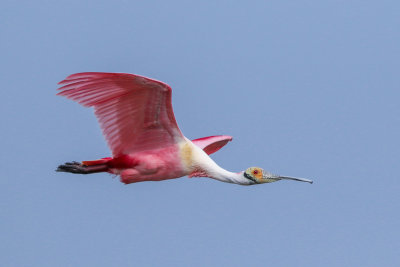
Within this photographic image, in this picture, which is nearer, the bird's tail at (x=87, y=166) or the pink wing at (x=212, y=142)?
the bird's tail at (x=87, y=166)

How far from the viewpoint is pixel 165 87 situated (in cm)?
1066

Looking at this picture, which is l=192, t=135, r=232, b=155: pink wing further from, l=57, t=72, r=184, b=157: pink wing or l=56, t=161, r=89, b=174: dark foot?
l=56, t=161, r=89, b=174: dark foot

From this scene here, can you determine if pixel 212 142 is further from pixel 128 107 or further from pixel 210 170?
pixel 128 107

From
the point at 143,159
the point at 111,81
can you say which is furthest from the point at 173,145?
the point at 111,81

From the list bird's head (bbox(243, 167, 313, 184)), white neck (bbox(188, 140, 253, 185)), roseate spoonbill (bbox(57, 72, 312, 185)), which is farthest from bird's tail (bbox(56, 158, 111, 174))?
bird's head (bbox(243, 167, 313, 184))

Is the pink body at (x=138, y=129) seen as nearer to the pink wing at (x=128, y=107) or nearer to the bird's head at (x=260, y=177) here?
the pink wing at (x=128, y=107)

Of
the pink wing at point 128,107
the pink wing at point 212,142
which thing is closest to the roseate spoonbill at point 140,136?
the pink wing at point 128,107

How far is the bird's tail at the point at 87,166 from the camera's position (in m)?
11.4

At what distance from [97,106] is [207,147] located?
8.11ft

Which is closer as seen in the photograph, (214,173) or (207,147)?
(214,173)

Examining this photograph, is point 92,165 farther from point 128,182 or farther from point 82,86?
point 82,86

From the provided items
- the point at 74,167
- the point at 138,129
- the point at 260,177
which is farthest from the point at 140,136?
the point at 260,177

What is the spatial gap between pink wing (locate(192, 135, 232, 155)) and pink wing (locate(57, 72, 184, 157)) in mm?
1461

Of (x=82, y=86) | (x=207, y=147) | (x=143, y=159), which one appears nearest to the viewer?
(x=82, y=86)
